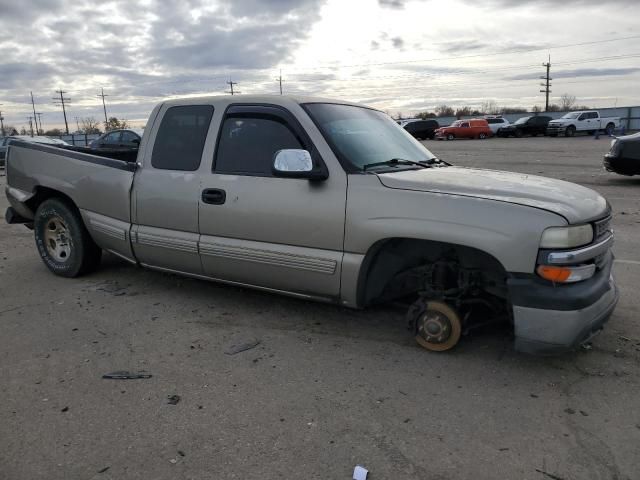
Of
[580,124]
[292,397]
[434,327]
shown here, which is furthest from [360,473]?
[580,124]

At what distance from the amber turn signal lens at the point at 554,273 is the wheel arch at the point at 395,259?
1.37ft

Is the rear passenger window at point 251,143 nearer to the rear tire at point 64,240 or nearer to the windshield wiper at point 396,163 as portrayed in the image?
the windshield wiper at point 396,163

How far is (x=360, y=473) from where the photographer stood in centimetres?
258

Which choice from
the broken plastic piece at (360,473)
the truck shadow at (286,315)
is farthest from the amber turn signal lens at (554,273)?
the broken plastic piece at (360,473)

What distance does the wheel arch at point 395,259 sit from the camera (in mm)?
3676

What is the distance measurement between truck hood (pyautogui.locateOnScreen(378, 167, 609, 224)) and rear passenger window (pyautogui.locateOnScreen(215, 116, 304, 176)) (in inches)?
35.0

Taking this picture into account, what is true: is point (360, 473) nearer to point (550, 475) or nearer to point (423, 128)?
point (550, 475)

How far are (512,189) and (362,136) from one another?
1.27 m

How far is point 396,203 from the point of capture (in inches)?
143

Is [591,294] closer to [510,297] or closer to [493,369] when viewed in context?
[510,297]

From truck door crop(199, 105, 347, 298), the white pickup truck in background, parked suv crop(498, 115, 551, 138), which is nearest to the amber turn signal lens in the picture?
truck door crop(199, 105, 347, 298)

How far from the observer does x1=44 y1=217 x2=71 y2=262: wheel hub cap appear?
584 cm

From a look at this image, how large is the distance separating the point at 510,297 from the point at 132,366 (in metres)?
2.52

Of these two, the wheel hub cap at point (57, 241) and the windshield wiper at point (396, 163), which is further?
the wheel hub cap at point (57, 241)
